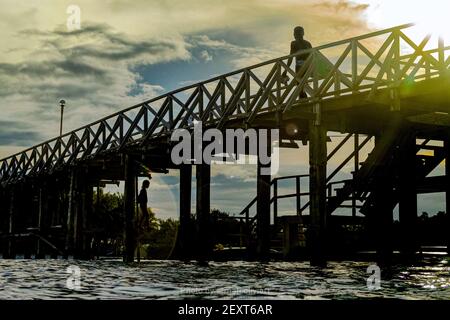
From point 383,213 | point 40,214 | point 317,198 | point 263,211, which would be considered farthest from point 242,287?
point 40,214

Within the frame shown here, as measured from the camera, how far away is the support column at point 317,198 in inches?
657

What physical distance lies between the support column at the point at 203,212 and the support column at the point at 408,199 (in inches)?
202

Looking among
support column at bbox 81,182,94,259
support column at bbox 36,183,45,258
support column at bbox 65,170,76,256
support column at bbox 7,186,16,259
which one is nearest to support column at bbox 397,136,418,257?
support column at bbox 81,182,94,259

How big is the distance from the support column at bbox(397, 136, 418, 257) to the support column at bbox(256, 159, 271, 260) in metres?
3.59

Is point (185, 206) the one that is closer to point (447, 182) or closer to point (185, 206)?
point (185, 206)

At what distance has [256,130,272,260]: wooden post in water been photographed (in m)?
20.9

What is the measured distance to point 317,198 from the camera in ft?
55.1

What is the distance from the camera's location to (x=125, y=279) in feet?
44.0

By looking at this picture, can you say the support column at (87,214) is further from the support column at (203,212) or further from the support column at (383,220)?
the support column at (383,220)

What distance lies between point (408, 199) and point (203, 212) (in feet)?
17.8

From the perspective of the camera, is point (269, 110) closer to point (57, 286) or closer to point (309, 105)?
point (309, 105)
